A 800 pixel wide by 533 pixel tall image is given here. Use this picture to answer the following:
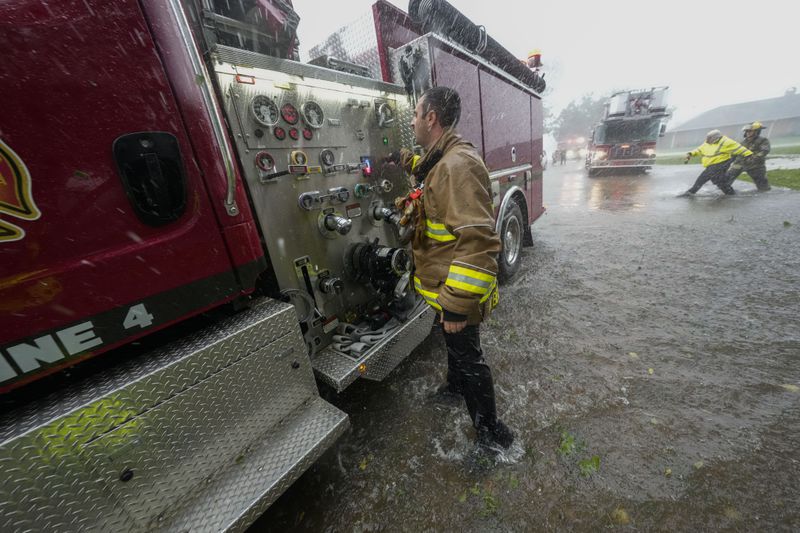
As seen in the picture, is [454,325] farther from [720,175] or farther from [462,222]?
[720,175]

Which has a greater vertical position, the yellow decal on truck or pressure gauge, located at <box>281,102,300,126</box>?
pressure gauge, located at <box>281,102,300,126</box>

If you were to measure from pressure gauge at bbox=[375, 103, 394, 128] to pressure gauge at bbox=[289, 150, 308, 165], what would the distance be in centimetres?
91

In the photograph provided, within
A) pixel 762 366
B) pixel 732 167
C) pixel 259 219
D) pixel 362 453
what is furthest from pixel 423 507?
pixel 732 167

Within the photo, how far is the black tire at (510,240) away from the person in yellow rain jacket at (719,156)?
7.35 meters

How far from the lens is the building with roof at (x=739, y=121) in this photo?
39438mm

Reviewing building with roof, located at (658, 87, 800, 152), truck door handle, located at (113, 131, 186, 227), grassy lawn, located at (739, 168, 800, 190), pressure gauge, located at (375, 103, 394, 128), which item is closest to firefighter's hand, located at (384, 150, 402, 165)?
pressure gauge, located at (375, 103, 394, 128)

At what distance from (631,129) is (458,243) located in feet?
59.7

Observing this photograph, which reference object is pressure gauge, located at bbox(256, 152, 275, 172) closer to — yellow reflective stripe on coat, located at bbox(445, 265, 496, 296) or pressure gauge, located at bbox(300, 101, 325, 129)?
pressure gauge, located at bbox(300, 101, 325, 129)

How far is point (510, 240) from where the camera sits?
4508mm

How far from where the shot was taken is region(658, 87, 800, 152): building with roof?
39.4m

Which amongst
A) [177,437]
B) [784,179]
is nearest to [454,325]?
[177,437]

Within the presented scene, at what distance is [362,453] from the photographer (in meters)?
2.04

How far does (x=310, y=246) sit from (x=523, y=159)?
14.2 ft

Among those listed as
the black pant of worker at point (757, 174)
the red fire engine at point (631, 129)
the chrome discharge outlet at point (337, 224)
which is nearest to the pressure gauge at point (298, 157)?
the chrome discharge outlet at point (337, 224)
